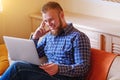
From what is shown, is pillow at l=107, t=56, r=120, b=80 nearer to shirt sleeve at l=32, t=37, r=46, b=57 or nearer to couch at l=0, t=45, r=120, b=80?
couch at l=0, t=45, r=120, b=80

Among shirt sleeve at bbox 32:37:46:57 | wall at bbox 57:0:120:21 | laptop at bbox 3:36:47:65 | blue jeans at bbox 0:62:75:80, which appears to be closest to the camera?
blue jeans at bbox 0:62:75:80

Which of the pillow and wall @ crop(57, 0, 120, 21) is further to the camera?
wall @ crop(57, 0, 120, 21)

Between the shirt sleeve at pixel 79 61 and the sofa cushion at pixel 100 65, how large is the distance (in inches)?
3.7

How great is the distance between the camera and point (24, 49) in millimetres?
2119

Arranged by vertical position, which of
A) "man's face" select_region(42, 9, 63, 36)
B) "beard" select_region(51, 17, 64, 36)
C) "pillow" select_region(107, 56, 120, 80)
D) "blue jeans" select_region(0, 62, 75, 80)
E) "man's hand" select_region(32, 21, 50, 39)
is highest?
"man's face" select_region(42, 9, 63, 36)

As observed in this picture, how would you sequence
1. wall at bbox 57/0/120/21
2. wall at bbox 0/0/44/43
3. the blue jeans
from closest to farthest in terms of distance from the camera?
the blue jeans
wall at bbox 57/0/120/21
wall at bbox 0/0/44/43

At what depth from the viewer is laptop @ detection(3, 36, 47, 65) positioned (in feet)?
6.92

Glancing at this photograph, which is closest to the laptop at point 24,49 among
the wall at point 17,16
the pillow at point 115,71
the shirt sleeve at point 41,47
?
the shirt sleeve at point 41,47

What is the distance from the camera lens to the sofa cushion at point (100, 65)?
1989 mm

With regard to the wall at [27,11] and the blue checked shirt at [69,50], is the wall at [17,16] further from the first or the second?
the blue checked shirt at [69,50]

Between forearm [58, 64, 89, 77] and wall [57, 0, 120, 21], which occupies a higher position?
wall [57, 0, 120, 21]

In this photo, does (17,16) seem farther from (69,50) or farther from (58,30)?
(69,50)

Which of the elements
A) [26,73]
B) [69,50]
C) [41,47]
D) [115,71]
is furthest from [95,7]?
[26,73]

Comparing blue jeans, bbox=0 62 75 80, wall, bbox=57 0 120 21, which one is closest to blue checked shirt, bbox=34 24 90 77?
blue jeans, bbox=0 62 75 80
